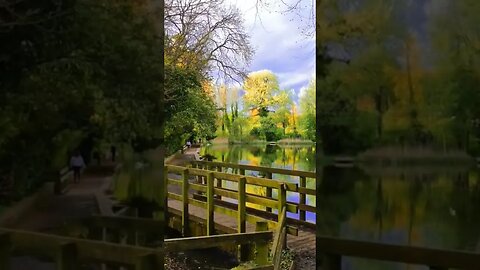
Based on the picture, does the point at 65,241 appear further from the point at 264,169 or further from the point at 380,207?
the point at 264,169

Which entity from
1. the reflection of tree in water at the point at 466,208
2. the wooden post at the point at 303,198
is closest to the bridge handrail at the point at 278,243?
the wooden post at the point at 303,198

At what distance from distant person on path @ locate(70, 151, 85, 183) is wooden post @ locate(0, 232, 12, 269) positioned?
260mm

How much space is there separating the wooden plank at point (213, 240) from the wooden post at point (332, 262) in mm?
1067

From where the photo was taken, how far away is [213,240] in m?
2.49

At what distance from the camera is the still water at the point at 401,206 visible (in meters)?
1.23

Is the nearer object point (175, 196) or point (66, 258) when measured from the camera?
point (66, 258)

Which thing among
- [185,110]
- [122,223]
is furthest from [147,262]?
[185,110]

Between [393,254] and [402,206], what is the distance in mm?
151

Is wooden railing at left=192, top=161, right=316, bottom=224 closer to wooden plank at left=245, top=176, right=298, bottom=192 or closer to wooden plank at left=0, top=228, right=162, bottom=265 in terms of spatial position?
wooden plank at left=245, top=176, right=298, bottom=192

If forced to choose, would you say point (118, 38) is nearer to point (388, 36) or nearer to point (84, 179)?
point (84, 179)

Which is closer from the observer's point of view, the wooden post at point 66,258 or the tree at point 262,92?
the wooden post at point 66,258

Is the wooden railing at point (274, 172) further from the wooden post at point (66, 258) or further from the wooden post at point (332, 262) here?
the wooden post at point (66, 258)

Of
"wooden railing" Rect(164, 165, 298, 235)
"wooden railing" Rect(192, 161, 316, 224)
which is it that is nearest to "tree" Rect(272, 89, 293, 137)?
"wooden railing" Rect(192, 161, 316, 224)

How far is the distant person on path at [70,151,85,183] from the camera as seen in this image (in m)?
1.28
